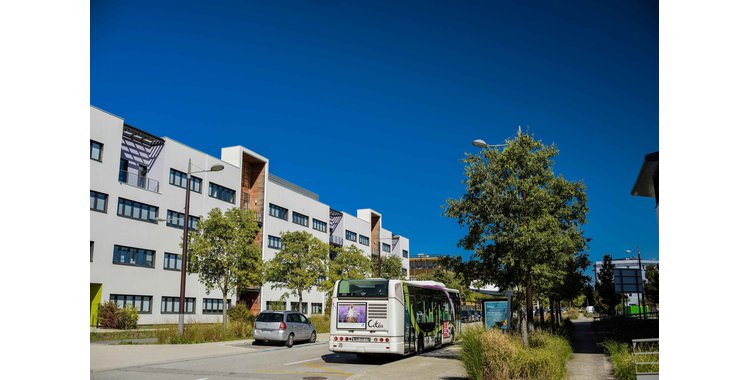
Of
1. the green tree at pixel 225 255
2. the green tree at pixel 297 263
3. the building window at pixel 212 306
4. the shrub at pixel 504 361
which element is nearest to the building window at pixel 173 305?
the building window at pixel 212 306

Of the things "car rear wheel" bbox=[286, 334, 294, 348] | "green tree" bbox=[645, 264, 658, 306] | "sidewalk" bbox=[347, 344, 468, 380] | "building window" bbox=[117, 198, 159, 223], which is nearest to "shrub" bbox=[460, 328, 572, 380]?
"sidewalk" bbox=[347, 344, 468, 380]

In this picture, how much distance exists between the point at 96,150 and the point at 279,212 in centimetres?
2299

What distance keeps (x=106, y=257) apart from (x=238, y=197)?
53.0 feet

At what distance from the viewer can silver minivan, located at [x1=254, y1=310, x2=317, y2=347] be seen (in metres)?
25.0

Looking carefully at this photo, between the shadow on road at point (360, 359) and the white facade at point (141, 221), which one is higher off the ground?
the white facade at point (141, 221)

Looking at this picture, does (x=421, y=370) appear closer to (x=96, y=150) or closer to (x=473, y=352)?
(x=473, y=352)

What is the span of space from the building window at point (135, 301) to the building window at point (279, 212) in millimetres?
17906

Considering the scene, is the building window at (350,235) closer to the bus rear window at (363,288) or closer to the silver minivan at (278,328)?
the silver minivan at (278,328)

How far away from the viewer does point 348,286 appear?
18.8 metres

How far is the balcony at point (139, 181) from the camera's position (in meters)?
38.1

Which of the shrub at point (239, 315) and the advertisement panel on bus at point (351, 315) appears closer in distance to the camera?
the advertisement panel on bus at point (351, 315)

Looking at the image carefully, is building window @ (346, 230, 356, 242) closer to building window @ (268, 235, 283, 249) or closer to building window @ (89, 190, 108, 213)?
building window @ (268, 235, 283, 249)
